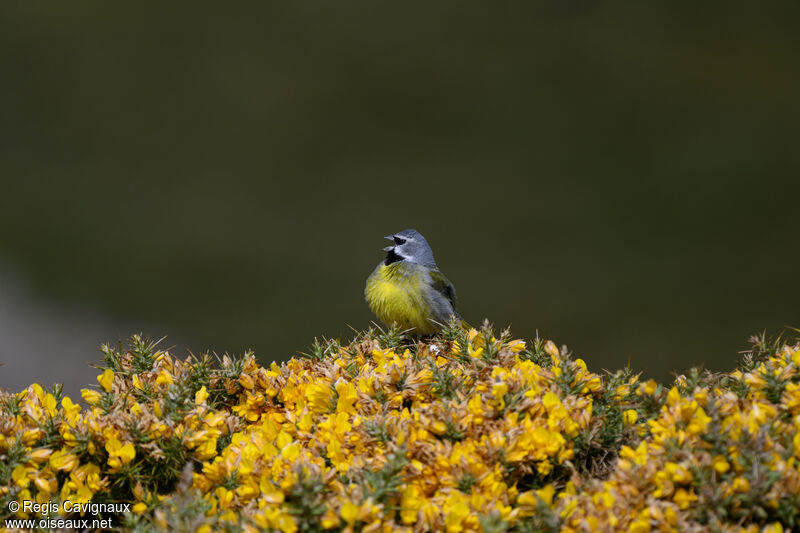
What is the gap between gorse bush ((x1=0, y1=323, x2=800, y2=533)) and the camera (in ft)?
4.86

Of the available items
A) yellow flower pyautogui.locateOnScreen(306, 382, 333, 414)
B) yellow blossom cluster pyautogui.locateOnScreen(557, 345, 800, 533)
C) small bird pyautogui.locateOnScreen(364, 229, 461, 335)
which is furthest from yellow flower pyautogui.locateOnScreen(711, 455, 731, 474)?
small bird pyautogui.locateOnScreen(364, 229, 461, 335)

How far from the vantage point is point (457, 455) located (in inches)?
65.6

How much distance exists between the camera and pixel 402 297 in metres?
3.86

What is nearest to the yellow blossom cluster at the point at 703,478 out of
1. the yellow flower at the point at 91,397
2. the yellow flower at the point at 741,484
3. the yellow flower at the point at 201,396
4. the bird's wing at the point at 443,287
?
the yellow flower at the point at 741,484

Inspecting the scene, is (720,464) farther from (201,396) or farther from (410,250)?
(410,250)

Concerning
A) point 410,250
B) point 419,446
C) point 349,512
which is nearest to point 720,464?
point 419,446

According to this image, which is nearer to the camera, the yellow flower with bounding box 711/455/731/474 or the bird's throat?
the yellow flower with bounding box 711/455/731/474

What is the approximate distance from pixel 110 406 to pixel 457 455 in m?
1.06

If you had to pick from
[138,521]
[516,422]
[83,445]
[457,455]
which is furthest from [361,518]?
[83,445]

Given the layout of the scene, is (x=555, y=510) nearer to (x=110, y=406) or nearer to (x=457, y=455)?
(x=457, y=455)

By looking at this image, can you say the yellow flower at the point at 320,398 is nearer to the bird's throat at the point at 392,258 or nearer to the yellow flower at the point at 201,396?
the yellow flower at the point at 201,396

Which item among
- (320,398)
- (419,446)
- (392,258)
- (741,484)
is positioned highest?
(392,258)

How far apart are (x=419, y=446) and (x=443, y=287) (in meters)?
2.36

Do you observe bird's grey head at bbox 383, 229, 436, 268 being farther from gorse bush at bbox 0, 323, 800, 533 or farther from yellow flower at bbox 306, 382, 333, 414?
yellow flower at bbox 306, 382, 333, 414
